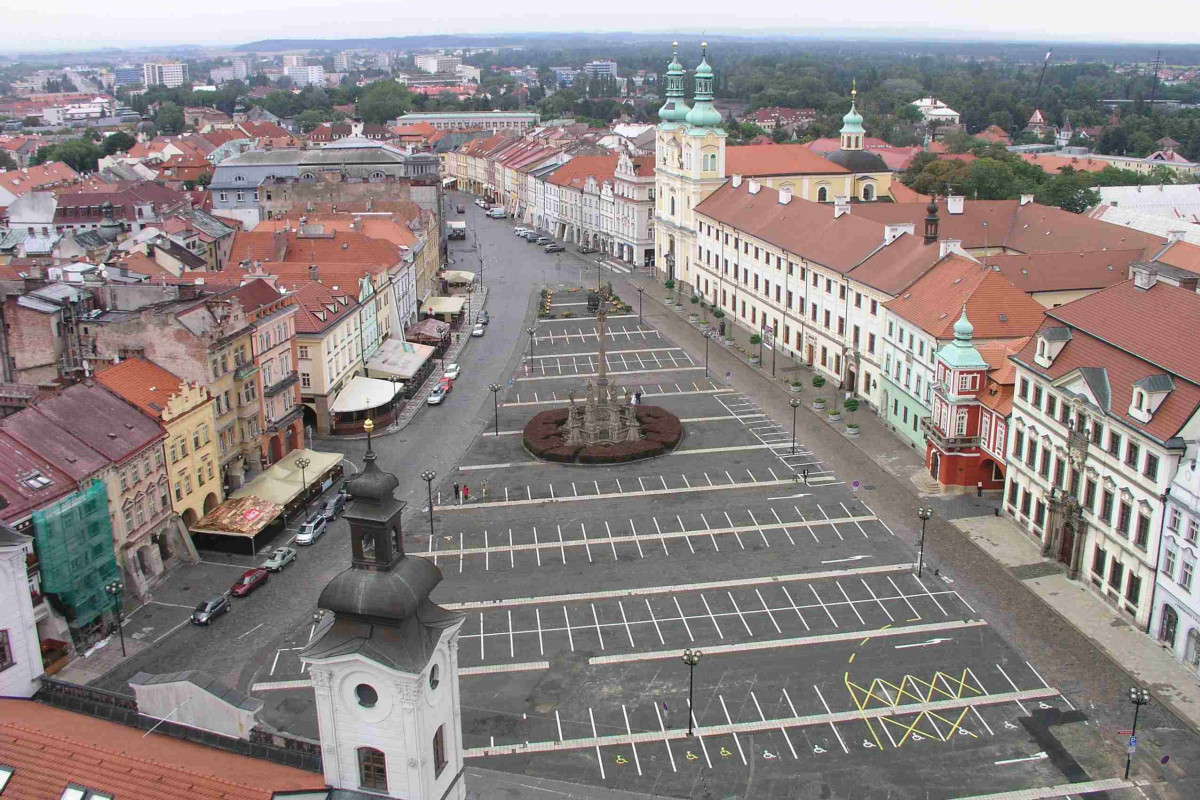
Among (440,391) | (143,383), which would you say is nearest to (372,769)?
(143,383)

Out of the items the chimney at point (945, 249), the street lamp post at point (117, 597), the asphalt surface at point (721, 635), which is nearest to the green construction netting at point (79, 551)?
the street lamp post at point (117, 597)

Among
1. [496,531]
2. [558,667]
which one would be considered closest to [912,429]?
[496,531]

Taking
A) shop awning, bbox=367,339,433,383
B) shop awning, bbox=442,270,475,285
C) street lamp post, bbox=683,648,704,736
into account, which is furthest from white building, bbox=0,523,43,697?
shop awning, bbox=442,270,475,285

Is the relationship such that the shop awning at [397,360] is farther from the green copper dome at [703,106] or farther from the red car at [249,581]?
the green copper dome at [703,106]

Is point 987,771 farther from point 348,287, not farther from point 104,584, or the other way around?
point 348,287

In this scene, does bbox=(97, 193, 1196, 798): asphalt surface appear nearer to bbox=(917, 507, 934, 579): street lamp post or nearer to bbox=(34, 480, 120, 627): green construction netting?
bbox=(917, 507, 934, 579): street lamp post
